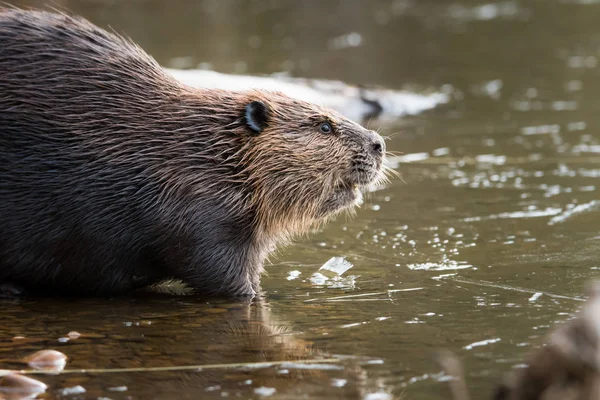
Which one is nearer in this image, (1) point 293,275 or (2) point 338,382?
(2) point 338,382

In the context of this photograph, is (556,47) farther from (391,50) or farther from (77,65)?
(77,65)

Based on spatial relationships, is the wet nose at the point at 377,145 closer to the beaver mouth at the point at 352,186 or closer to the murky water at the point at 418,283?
the beaver mouth at the point at 352,186

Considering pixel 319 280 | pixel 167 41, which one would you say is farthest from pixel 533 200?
pixel 167 41

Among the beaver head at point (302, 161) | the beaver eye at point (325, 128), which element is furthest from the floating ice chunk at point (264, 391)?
the beaver eye at point (325, 128)

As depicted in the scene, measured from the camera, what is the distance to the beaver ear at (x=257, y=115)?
225 inches

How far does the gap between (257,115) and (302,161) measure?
0.36m

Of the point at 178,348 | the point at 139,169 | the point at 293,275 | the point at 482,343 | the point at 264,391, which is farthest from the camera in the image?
the point at 293,275

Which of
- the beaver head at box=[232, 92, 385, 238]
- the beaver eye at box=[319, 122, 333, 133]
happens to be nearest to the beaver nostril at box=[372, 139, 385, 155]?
the beaver head at box=[232, 92, 385, 238]

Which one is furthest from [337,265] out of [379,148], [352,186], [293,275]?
[379,148]

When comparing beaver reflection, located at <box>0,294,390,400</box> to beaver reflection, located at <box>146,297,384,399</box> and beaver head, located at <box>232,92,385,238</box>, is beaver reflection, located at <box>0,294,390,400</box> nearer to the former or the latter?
beaver reflection, located at <box>146,297,384,399</box>

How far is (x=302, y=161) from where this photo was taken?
579 cm

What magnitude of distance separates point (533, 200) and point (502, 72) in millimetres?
6502

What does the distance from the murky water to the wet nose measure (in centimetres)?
69

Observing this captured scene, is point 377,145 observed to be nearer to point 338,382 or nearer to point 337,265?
point 337,265
